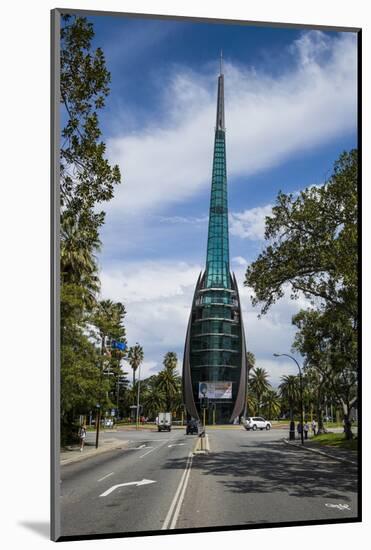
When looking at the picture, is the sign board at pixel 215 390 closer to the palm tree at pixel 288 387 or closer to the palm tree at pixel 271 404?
the palm tree at pixel 288 387

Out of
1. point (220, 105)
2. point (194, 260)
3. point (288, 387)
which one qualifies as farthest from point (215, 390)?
point (220, 105)

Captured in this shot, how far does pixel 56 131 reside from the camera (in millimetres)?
13836

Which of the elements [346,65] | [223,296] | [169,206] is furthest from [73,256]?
[346,65]

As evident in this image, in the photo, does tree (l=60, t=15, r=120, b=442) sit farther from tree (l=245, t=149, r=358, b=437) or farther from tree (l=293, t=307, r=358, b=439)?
tree (l=293, t=307, r=358, b=439)

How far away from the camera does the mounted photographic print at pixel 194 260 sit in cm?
1445

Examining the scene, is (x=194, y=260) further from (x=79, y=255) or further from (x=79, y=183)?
(x=79, y=183)

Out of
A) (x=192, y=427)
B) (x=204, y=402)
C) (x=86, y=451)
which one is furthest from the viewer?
(x=204, y=402)

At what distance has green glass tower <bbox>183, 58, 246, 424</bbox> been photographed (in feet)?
52.5

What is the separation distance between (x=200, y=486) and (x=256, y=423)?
287cm

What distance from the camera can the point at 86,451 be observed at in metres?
15.4

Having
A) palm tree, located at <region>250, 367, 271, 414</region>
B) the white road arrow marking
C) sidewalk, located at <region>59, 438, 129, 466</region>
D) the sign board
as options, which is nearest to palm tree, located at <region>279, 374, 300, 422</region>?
palm tree, located at <region>250, 367, 271, 414</region>

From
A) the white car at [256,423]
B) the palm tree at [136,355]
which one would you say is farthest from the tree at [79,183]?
the white car at [256,423]

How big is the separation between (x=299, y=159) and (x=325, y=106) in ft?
4.86

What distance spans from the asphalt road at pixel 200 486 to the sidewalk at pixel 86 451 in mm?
145
